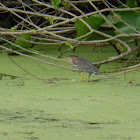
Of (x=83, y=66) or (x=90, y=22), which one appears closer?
(x=83, y=66)

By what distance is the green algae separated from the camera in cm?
177

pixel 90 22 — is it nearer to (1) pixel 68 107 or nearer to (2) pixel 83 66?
(2) pixel 83 66

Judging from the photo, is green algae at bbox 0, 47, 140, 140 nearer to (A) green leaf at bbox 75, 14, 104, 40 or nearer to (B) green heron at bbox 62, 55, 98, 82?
(B) green heron at bbox 62, 55, 98, 82

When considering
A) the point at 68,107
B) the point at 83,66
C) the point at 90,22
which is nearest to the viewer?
the point at 68,107

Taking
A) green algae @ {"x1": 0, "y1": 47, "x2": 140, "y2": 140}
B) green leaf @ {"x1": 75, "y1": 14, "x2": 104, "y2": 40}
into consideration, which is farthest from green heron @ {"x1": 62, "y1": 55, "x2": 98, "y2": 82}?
green leaf @ {"x1": 75, "y1": 14, "x2": 104, "y2": 40}

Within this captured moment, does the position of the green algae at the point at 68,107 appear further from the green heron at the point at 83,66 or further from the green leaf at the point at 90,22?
the green leaf at the point at 90,22

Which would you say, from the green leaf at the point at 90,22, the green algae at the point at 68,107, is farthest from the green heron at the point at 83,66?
the green leaf at the point at 90,22

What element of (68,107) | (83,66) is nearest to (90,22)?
(83,66)

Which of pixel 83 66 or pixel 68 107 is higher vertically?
pixel 83 66

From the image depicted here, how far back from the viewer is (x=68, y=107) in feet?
7.33

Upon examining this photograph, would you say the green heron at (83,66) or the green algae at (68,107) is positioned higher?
the green heron at (83,66)

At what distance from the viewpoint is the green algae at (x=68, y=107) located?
1766 mm

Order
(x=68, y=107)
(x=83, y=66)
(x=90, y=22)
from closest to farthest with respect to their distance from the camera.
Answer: (x=68, y=107) → (x=83, y=66) → (x=90, y=22)

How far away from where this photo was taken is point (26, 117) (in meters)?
2.04
